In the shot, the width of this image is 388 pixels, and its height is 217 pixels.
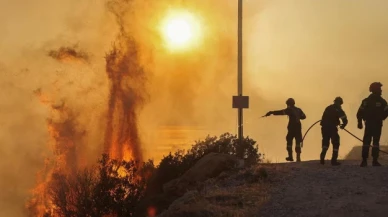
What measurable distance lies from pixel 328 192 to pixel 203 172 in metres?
5.54

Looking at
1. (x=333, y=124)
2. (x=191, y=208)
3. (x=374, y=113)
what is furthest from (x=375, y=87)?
(x=191, y=208)

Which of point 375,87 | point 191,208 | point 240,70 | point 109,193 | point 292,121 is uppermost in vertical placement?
point 240,70

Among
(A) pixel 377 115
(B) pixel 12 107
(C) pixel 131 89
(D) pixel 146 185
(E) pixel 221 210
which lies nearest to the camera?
(E) pixel 221 210

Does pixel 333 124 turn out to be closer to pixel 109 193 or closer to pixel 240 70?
pixel 240 70

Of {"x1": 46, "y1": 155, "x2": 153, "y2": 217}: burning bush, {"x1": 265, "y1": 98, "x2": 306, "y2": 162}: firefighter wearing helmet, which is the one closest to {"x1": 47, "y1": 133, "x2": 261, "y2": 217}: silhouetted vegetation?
{"x1": 46, "y1": 155, "x2": 153, "y2": 217}: burning bush

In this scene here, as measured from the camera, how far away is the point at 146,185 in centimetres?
2472

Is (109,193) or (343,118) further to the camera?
(109,193)

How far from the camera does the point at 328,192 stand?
1420cm

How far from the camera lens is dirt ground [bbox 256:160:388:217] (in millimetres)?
12578

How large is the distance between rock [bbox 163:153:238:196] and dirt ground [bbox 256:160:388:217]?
2036 mm

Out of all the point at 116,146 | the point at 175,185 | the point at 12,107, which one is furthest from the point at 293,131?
the point at 12,107

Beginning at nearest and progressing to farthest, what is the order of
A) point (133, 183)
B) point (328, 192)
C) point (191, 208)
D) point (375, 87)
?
point (191, 208) → point (328, 192) → point (375, 87) → point (133, 183)

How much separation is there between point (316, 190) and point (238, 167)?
4.57m

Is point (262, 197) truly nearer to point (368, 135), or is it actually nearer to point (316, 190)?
point (316, 190)
